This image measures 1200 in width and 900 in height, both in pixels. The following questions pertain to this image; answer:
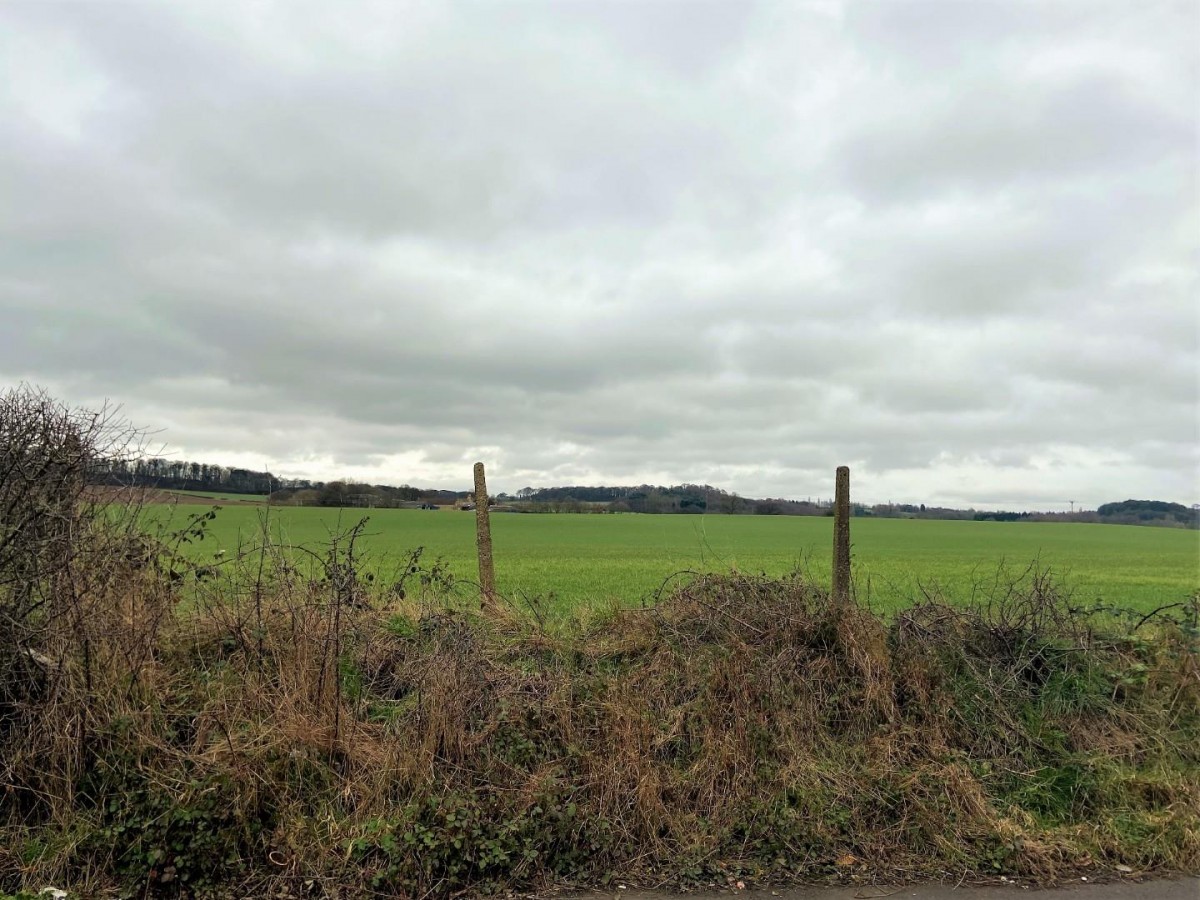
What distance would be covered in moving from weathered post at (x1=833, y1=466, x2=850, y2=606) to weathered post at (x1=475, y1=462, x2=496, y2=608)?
363cm

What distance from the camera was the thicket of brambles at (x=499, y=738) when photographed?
4.12m

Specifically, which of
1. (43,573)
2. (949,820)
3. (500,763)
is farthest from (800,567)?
(43,573)

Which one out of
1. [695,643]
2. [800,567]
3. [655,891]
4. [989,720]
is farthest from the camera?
[800,567]

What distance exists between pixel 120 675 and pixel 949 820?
18.8 ft

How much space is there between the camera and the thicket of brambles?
13.5ft

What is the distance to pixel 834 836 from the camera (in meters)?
4.42

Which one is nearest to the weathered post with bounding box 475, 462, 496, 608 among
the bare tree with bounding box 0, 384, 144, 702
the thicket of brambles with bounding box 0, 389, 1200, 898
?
the thicket of brambles with bounding box 0, 389, 1200, 898

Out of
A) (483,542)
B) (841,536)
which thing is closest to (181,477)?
(483,542)

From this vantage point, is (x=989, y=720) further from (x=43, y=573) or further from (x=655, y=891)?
(x=43, y=573)

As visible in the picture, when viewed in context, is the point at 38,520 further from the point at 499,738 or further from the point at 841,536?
the point at 841,536

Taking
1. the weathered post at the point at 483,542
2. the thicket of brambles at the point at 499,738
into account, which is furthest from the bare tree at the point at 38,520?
the weathered post at the point at 483,542

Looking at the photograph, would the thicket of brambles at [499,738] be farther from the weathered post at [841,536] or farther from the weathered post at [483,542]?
the weathered post at [483,542]

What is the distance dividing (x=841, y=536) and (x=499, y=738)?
4.23 m

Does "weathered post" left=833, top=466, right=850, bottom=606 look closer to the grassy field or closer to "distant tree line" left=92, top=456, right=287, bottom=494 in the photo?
the grassy field
